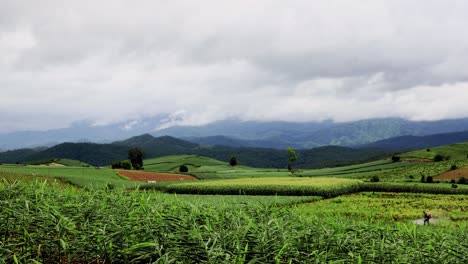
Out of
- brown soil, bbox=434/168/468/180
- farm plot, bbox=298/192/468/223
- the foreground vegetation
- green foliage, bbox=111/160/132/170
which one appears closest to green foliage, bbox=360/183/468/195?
farm plot, bbox=298/192/468/223

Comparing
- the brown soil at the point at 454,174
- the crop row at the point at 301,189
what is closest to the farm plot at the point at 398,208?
the crop row at the point at 301,189

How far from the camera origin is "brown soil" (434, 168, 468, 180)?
59653mm

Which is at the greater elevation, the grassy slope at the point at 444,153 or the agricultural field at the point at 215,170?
the grassy slope at the point at 444,153

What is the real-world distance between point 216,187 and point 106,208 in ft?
133

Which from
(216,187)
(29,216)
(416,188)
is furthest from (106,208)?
(416,188)

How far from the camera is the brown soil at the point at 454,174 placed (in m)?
59.7

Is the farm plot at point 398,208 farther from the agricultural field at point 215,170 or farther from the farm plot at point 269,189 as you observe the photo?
the agricultural field at point 215,170

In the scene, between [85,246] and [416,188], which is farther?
[416,188]

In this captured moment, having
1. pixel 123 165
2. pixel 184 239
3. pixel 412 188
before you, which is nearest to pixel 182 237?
pixel 184 239

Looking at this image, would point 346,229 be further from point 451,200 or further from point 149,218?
point 451,200

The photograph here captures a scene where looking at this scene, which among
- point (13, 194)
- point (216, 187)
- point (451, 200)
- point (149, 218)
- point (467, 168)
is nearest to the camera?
point (149, 218)

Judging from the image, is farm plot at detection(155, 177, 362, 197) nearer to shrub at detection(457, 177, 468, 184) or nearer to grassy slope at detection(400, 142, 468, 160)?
shrub at detection(457, 177, 468, 184)

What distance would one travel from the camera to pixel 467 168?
63.0 metres

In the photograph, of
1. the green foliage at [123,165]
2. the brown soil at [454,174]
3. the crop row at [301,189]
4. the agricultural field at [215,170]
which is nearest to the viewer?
the crop row at [301,189]
